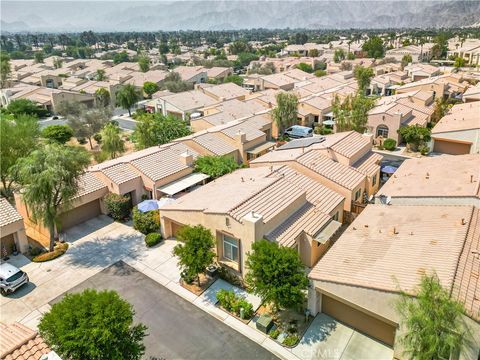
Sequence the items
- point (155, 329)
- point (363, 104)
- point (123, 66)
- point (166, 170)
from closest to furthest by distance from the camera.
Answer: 1. point (155, 329)
2. point (166, 170)
3. point (363, 104)
4. point (123, 66)

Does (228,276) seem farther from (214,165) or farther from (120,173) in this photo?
(120,173)

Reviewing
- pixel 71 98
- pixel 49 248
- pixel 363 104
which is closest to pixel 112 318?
pixel 49 248

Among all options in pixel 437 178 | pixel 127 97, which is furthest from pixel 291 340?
pixel 127 97

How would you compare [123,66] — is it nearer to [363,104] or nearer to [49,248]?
[363,104]

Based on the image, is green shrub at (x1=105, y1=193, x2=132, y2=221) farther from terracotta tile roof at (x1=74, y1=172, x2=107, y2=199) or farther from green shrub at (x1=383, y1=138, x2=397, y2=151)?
green shrub at (x1=383, y1=138, x2=397, y2=151)

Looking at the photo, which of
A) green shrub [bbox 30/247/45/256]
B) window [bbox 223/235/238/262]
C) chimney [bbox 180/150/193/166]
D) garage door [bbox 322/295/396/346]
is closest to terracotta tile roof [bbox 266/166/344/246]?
window [bbox 223/235/238/262]

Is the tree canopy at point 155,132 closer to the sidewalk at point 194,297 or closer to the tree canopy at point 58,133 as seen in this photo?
the tree canopy at point 58,133
